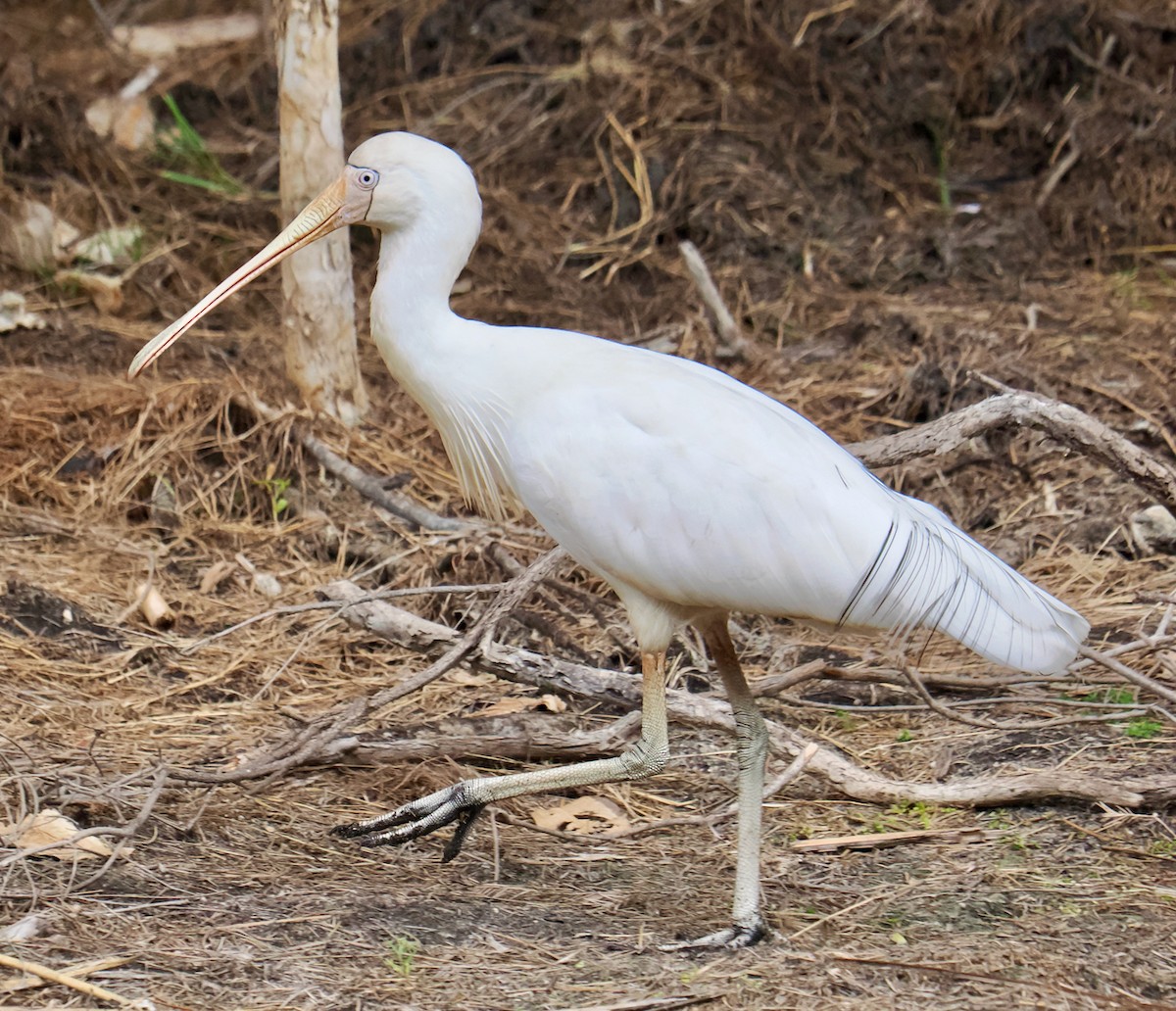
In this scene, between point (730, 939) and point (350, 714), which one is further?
point (350, 714)

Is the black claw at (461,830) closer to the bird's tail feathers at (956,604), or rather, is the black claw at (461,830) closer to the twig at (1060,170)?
the bird's tail feathers at (956,604)

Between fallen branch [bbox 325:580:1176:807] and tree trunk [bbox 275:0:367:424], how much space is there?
88.3 inches

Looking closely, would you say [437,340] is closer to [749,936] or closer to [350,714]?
[350,714]

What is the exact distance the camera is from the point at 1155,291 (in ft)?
28.2

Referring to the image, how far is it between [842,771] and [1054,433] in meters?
1.20

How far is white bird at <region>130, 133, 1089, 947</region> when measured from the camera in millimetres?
3754

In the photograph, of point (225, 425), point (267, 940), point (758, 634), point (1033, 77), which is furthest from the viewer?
point (1033, 77)

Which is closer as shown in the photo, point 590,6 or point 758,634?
point 758,634

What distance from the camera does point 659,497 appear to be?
3785 millimetres

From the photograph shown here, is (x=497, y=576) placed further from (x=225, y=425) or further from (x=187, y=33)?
(x=187, y=33)

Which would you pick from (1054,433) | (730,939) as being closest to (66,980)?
(730,939)

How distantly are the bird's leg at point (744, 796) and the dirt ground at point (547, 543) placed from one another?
8cm

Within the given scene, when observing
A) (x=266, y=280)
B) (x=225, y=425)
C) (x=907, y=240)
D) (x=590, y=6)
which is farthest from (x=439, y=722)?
(x=590, y=6)

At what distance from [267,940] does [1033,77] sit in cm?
804
